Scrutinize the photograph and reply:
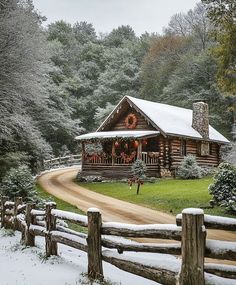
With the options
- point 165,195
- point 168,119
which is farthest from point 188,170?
point 165,195

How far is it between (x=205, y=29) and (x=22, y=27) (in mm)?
43024

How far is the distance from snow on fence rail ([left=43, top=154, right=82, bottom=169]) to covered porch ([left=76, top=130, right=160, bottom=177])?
10.4 m

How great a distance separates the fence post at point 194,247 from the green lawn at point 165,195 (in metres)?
12.4

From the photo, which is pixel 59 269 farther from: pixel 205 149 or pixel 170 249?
pixel 205 149

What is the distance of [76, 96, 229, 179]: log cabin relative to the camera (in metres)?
34.6

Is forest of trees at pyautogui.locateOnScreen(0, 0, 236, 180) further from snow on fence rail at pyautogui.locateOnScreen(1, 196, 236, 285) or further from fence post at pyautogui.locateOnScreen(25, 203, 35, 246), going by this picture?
snow on fence rail at pyautogui.locateOnScreen(1, 196, 236, 285)

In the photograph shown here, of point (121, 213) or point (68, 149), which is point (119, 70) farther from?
point (121, 213)

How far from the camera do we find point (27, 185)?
18516mm

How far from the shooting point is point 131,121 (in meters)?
37.8

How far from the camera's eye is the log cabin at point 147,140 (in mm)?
34594

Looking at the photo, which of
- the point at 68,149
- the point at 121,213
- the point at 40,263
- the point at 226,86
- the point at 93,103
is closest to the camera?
the point at 40,263

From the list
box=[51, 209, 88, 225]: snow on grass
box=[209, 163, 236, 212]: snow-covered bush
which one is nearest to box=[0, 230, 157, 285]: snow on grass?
box=[51, 209, 88, 225]: snow on grass

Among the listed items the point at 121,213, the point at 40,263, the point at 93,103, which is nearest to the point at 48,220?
the point at 40,263

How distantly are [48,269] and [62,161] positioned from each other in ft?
137
